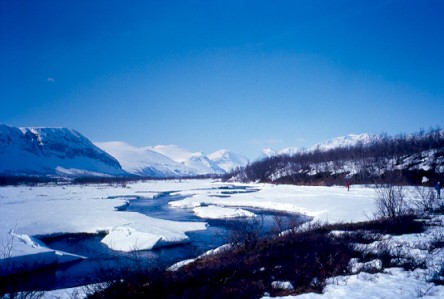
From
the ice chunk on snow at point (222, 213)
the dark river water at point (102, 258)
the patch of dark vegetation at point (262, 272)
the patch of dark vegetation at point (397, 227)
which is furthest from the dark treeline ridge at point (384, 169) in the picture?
the patch of dark vegetation at point (262, 272)

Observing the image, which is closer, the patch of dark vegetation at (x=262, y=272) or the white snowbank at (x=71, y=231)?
the patch of dark vegetation at (x=262, y=272)

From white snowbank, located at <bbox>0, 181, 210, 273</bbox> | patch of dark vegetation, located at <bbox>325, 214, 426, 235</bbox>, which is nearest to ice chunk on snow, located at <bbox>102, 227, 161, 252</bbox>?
white snowbank, located at <bbox>0, 181, 210, 273</bbox>

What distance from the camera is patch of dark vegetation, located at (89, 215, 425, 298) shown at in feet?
24.2

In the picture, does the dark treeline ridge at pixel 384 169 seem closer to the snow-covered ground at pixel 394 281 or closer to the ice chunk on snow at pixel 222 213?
the ice chunk on snow at pixel 222 213

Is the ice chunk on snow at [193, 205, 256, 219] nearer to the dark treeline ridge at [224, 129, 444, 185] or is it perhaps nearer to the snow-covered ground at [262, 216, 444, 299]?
the dark treeline ridge at [224, 129, 444, 185]

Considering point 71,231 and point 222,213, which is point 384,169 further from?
point 71,231

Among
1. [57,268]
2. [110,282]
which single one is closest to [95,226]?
[57,268]

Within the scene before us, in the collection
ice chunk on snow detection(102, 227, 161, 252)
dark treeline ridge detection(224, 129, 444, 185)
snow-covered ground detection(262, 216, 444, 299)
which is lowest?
ice chunk on snow detection(102, 227, 161, 252)

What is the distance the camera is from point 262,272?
894 centimetres

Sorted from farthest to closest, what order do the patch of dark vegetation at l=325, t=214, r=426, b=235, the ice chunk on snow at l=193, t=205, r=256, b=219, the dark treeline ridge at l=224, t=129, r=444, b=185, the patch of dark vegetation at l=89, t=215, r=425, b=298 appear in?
1. the dark treeline ridge at l=224, t=129, r=444, b=185
2. the ice chunk on snow at l=193, t=205, r=256, b=219
3. the patch of dark vegetation at l=325, t=214, r=426, b=235
4. the patch of dark vegetation at l=89, t=215, r=425, b=298

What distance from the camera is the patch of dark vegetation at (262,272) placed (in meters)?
7.39

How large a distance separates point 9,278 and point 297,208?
24212mm

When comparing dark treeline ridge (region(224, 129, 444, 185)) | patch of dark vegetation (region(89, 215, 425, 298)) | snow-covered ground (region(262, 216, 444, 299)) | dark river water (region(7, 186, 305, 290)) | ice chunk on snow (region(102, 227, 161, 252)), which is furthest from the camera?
dark treeline ridge (region(224, 129, 444, 185))

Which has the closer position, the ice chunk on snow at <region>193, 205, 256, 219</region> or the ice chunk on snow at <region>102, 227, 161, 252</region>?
the ice chunk on snow at <region>102, 227, 161, 252</region>
